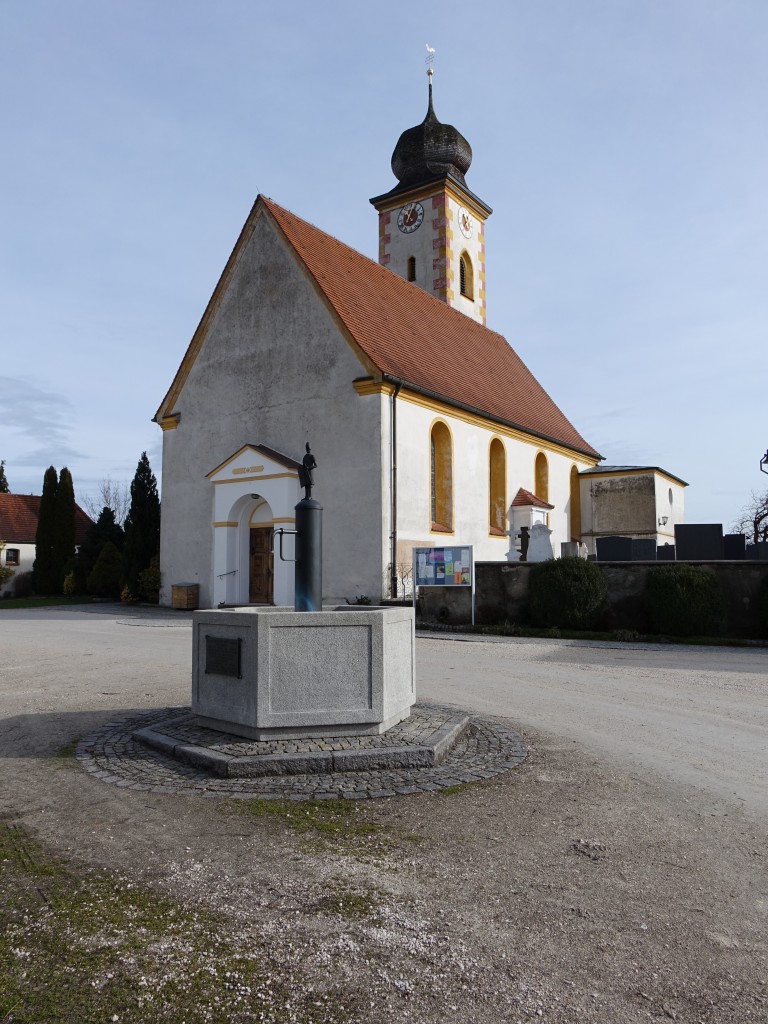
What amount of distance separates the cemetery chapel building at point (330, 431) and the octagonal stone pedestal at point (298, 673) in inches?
453

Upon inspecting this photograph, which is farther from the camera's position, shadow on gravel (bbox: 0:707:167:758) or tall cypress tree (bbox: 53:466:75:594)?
tall cypress tree (bbox: 53:466:75:594)

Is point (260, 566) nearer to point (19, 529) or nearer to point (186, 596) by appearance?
point (186, 596)

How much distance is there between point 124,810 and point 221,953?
2034 mm

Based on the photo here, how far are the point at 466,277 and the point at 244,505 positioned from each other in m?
17.6

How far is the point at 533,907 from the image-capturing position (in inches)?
138

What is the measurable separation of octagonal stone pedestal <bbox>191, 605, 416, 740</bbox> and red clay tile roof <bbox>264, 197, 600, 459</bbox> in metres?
14.2

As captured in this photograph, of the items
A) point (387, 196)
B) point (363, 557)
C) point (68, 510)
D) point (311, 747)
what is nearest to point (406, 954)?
point (311, 747)

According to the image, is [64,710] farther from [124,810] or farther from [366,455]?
[366,455]

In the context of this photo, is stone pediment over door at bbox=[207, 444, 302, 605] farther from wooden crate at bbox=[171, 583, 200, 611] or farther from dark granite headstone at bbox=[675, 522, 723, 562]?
dark granite headstone at bbox=[675, 522, 723, 562]

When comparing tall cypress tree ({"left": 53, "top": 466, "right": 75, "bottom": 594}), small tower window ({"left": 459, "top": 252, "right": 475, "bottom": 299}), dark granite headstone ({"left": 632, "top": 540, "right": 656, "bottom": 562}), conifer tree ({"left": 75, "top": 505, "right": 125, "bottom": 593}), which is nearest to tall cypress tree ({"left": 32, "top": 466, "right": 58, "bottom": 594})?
tall cypress tree ({"left": 53, "top": 466, "right": 75, "bottom": 594})

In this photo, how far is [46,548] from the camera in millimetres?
37562

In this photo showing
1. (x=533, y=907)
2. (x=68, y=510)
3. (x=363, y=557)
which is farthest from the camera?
(x=68, y=510)

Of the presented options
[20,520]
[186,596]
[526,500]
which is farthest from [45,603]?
[20,520]

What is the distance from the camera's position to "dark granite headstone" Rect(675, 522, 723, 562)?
18.2m
